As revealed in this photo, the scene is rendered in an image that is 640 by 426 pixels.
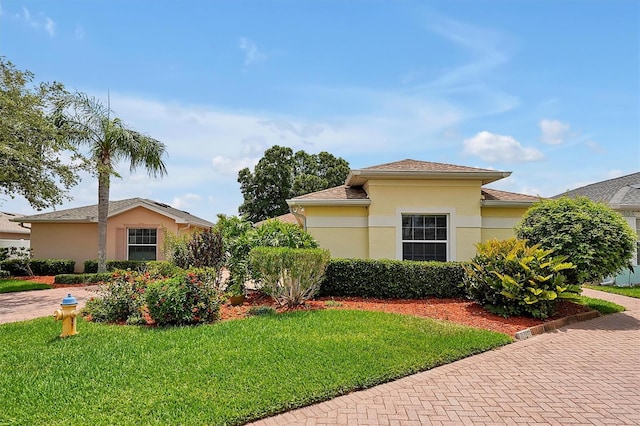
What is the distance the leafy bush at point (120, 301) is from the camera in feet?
27.0

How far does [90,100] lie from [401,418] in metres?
19.2

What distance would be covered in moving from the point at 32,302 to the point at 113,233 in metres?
8.86

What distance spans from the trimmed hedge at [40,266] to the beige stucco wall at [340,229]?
574 inches

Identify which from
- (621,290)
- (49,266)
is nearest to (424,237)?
(621,290)

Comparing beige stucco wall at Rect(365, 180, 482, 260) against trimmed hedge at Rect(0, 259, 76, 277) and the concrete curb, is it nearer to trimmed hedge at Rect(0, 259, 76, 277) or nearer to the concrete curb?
the concrete curb

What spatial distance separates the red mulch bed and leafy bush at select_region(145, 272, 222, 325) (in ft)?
2.53

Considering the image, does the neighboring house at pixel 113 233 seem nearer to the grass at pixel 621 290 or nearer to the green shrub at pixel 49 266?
the green shrub at pixel 49 266

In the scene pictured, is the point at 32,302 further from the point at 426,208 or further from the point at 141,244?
the point at 426,208

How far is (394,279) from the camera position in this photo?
10781 millimetres

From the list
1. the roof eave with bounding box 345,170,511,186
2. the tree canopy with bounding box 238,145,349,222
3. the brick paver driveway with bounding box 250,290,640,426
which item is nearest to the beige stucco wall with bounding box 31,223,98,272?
the roof eave with bounding box 345,170,511,186

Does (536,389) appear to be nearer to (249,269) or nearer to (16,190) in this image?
(249,269)

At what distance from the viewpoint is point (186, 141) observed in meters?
14.2

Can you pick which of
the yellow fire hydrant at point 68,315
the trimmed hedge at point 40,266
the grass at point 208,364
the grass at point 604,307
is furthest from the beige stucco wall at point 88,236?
the grass at point 604,307

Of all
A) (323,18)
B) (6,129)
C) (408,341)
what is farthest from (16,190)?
(408,341)
